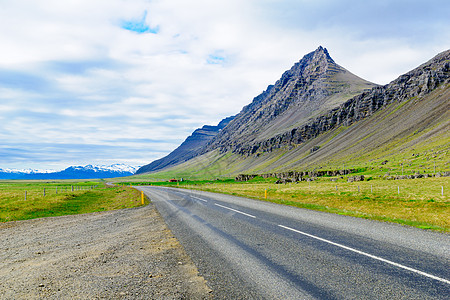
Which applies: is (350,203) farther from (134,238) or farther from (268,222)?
A: (134,238)

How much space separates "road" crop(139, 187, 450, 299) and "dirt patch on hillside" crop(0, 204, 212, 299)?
705 millimetres

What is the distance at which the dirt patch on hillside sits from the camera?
20.7 feet

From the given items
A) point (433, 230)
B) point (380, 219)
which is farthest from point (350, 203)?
point (433, 230)

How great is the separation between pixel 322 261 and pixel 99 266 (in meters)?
6.84

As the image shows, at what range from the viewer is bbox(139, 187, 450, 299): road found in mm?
5934

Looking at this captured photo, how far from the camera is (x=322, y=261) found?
7.87 metres

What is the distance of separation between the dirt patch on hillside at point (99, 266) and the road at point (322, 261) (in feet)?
2.31

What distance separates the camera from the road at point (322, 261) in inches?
234

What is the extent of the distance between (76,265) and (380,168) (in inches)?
3759

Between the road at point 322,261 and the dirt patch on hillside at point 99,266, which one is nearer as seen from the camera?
the road at point 322,261

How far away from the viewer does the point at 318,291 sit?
5898 mm

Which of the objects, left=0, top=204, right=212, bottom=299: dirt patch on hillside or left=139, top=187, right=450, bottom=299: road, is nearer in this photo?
left=139, top=187, right=450, bottom=299: road

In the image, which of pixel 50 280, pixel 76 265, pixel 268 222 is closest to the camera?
pixel 50 280

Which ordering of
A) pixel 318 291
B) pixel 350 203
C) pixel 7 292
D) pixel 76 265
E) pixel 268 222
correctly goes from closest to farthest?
pixel 318 291 < pixel 7 292 < pixel 76 265 < pixel 268 222 < pixel 350 203
